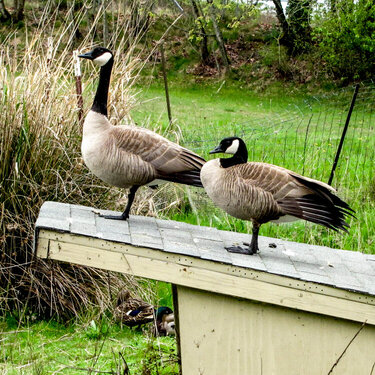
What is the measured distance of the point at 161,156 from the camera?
172 inches

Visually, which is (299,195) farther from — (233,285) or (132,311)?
(132,311)

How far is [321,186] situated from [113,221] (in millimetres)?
1435

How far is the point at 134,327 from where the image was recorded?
5.73m

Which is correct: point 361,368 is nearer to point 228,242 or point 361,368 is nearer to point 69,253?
point 228,242

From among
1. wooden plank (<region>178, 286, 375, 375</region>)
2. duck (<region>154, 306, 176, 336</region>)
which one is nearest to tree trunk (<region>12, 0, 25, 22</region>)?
duck (<region>154, 306, 176, 336</region>)

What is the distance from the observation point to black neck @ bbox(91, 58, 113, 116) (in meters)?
4.47

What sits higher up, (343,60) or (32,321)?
(343,60)

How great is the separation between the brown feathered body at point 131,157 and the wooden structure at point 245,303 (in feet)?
2.39

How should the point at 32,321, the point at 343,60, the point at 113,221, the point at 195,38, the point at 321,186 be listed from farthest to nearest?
the point at 195,38 → the point at 343,60 → the point at 32,321 → the point at 113,221 → the point at 321,186

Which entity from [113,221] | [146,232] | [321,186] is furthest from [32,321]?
[321,186]

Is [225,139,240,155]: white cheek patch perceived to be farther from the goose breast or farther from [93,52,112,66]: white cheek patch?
[93,52,112,66]: white cheek patch

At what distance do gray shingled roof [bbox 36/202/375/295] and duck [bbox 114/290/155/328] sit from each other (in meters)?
1.39

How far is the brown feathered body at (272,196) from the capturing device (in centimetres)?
362

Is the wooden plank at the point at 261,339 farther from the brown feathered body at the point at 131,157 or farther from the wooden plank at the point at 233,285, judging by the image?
the brown feathered body at the point at 131,157
